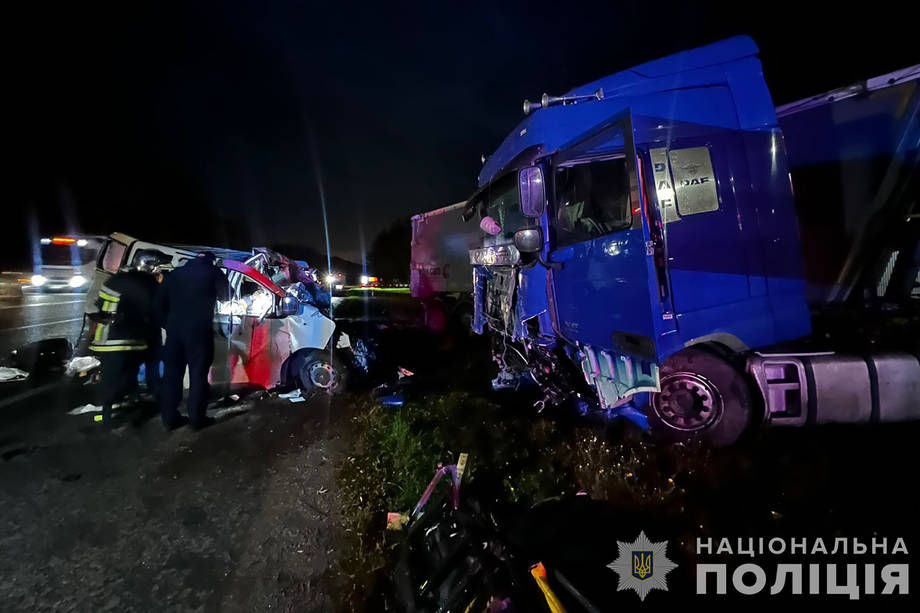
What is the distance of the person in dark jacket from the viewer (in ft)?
13.5

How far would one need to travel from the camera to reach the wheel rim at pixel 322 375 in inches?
208

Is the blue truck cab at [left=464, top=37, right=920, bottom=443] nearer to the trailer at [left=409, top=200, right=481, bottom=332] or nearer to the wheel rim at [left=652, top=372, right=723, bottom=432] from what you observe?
the wheel rim at [left=652, top=372, right=723, bottom=432]

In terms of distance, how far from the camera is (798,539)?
6.90 feet

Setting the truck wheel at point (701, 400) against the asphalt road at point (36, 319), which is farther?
the asphalt road at point (36, 319)

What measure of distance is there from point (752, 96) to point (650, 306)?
73.3 inches

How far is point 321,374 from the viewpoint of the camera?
5305mm

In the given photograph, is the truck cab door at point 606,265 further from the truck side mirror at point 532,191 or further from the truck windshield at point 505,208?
the truck windshield at point 505,208

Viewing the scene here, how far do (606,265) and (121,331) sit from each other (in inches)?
188

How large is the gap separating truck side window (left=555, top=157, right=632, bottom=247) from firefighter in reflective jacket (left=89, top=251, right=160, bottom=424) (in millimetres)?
4345

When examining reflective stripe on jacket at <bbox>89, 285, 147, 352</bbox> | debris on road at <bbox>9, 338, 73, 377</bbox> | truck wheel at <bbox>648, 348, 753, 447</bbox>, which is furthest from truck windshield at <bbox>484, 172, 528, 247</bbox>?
debris on road at <bbox>9, 338, 73, 377</bbox>

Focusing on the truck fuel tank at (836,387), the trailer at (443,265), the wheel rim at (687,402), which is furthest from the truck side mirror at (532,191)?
the trailer at (443,265)

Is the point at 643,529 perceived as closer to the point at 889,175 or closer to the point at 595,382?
the point at 595,382

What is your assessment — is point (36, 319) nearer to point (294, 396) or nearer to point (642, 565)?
point (294, 396)

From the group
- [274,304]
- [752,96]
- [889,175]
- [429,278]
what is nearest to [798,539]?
[752,96]
